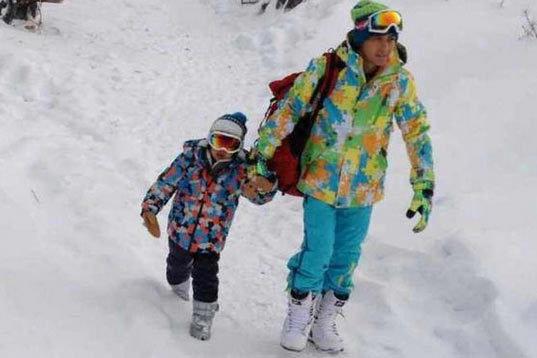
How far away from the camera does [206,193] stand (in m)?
4.23

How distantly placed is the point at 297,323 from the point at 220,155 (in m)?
1.07

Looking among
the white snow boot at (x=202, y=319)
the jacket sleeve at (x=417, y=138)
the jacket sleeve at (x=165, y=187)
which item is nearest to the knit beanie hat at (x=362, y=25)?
the jacket sleeve at (x=417, y=138)

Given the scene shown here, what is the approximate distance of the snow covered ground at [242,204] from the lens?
4.54 meters

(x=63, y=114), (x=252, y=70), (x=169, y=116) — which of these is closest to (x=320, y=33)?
(x=252, y=70)

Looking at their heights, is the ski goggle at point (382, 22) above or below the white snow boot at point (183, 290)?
above

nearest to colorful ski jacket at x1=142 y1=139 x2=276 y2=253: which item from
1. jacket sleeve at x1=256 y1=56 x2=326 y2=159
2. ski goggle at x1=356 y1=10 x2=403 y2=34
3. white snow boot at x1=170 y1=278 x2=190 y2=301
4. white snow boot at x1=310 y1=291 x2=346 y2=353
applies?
jacket sleeve at x1=256 y1=56 x2=326 y2=159

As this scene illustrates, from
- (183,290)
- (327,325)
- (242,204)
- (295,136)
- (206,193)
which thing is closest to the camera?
(295,136)

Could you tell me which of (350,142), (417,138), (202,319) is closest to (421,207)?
(417,138)

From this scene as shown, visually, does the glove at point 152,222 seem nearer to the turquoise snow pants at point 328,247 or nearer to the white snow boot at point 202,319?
the white snow boot at point 202,319

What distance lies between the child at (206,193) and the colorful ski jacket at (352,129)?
195 mm

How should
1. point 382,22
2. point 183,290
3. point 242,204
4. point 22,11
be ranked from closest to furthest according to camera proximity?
point 382,22, point 183,290, point 242,204, point 22,11

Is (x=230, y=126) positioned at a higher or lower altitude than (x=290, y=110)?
lower

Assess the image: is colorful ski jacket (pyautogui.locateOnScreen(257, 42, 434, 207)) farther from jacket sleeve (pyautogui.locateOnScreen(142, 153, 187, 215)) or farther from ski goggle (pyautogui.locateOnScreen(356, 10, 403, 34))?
jacket sleeve (pyautogui.locateOnScreen(142, 153, 187, 215))

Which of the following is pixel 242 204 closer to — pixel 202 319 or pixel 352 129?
pixel 202 319
